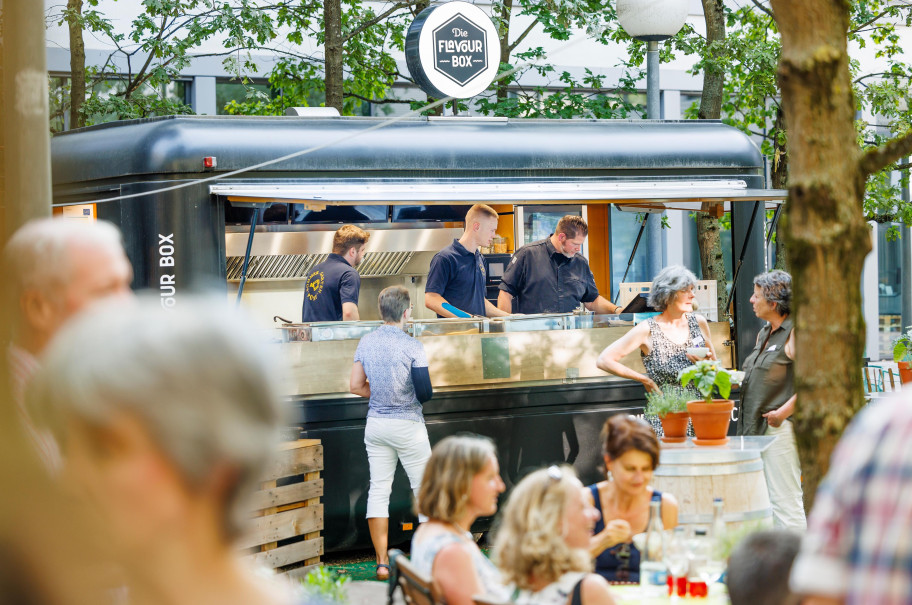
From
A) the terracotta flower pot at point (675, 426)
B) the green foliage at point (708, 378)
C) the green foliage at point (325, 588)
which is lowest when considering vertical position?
the green foliage at point (325, 588)

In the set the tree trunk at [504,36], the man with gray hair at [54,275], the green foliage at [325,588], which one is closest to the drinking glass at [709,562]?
the green foliage at [325,588]

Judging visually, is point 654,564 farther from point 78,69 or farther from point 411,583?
point 78,69

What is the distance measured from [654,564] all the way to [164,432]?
3223 millimetres

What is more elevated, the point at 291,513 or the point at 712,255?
the point at 712,255

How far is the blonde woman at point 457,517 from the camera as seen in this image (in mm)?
3729

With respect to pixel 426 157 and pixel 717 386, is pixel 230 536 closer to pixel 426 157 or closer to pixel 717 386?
pixel 717 386

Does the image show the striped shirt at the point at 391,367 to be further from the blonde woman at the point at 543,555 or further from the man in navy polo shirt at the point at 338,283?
the blonde woman at the point at 543,555

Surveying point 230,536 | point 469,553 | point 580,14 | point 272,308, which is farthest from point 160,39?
point 230,536

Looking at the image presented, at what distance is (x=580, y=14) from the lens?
38.1 feet

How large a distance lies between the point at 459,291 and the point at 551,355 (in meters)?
0.82

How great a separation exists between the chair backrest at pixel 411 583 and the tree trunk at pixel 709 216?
7.50 meters

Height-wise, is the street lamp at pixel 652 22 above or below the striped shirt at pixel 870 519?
above

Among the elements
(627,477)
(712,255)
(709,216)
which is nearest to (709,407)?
(627,477)

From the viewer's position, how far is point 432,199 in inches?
284
